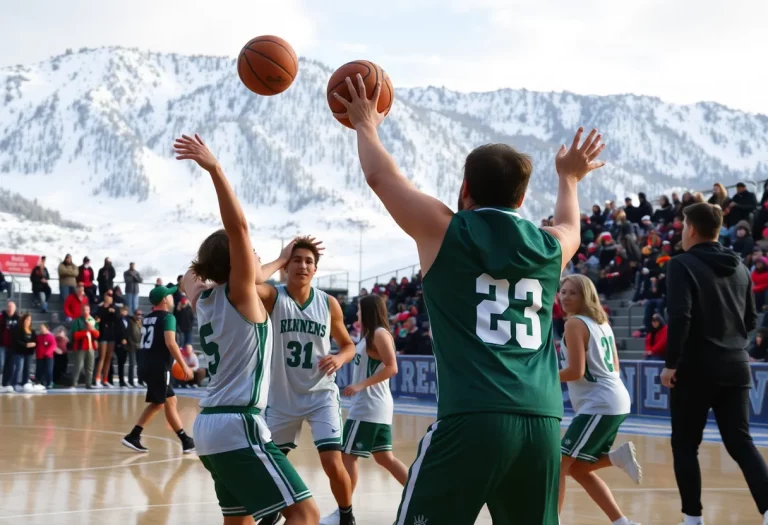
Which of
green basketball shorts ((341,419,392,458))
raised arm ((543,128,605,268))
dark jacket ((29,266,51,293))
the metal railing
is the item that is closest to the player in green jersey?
raised arm ((543,128,605,268))

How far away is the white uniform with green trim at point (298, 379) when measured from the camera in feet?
21.3

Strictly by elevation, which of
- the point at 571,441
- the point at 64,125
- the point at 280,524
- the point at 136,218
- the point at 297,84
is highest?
the point at 297,84

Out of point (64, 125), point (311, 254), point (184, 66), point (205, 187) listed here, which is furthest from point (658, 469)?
point (184, 66)

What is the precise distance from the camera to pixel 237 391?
4.52 m

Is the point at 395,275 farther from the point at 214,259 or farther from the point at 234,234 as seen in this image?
the point at 234,234

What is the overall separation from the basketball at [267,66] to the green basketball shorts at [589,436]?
2704 millimetres

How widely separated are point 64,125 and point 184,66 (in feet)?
144

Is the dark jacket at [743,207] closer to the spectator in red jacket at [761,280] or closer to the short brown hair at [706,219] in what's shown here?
the spectator in red jacket at [761,280]

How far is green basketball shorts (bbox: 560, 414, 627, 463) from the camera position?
20.3 feet

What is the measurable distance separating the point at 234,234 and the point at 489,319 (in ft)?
4.94

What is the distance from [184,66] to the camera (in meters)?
190

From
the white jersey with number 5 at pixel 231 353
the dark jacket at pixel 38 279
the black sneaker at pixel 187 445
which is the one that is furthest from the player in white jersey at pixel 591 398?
the dark jacket at pixel 38 279

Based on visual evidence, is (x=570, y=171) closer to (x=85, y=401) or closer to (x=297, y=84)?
(x=85, y=401)

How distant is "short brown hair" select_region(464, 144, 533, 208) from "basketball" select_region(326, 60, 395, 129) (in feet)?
2.84
